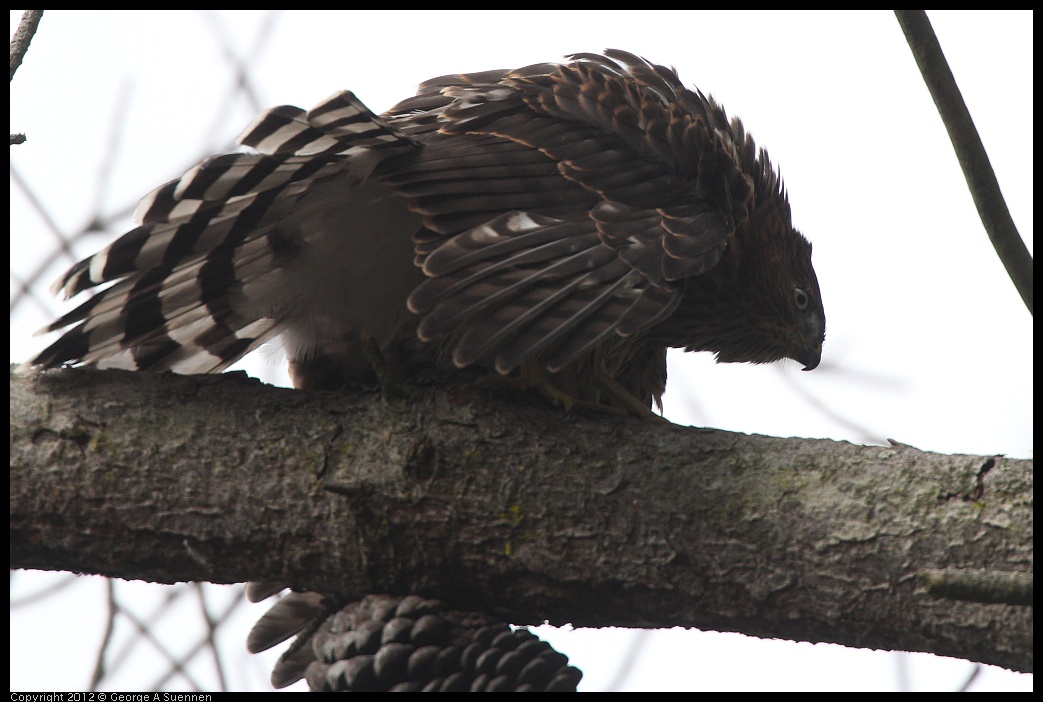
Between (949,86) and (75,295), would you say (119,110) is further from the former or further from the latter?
(949,86)

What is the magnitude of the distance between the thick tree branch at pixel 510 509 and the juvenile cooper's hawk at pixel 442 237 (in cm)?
23

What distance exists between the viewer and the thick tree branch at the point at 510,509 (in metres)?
2.00

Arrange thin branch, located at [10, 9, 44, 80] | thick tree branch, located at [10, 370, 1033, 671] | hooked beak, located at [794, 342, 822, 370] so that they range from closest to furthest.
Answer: thick tree branch, located at [10, 370, 1033, 671]
thin branch, located at [10, 9, 44, 80]
hooked beak, located at [794, 342, 822, 370]

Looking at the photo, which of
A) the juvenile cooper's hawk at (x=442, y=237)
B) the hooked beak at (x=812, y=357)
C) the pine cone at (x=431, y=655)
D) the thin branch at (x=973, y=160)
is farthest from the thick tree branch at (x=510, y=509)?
the hooked beak at (x=812, y=357)

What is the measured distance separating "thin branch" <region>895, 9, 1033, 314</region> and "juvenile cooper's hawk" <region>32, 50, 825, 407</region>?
593 millimetres

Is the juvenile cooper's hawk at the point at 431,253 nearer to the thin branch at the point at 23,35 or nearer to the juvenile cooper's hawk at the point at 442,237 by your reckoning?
the juvenile cooper's hawk at the point at 442,237

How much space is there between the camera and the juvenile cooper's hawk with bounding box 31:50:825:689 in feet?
7.08

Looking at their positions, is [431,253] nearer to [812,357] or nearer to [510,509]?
[510,509]

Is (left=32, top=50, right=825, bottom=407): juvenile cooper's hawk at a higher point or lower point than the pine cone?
higher

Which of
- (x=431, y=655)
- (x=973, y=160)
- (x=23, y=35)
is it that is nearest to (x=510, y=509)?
(x=431, y=655)

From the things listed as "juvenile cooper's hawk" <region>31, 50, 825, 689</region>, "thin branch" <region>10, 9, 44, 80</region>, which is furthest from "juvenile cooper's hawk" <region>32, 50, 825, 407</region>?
"thin branch" <region>10, 9, 44, 80</region>

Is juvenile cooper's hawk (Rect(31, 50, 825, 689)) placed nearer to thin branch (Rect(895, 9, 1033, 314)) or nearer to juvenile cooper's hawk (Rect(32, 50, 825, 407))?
juvenile cooper's hawk (Rect(32, 50, 825, 407))

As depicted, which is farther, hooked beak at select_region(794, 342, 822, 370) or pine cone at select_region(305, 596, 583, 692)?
hooked beak at select_region(794, 342, 822, 370)

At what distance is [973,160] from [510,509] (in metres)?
1.28
